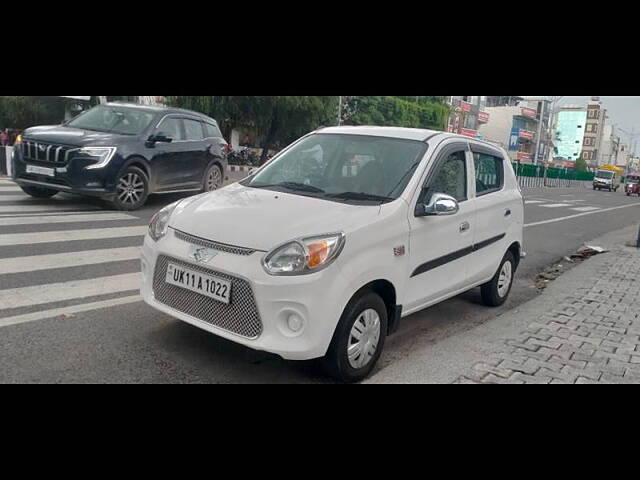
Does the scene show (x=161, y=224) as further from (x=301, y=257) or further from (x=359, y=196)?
(x=359, y=196)

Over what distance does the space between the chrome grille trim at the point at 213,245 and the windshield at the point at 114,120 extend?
21.5ft

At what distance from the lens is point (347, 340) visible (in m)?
3.60

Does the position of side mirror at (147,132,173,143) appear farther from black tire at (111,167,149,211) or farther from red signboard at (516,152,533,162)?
red signboard at (516,152,533,162)

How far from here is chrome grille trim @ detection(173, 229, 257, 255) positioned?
3.45 m

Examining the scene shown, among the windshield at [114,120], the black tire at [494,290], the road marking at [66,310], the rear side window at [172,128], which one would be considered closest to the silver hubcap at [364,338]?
the road marking at [66,310]

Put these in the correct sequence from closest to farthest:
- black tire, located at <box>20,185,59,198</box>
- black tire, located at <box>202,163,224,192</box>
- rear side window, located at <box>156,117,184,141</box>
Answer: black tire, located at <box>20,185,59,198</box>
rear side window, located at <box>156,117,184,141</box>
black tire, located at <box>202,163,224,192</box>

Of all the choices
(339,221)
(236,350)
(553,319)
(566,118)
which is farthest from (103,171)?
(566,118)

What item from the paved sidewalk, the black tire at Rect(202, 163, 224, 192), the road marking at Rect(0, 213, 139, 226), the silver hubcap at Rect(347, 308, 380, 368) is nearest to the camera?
the silver hubcap at Rect(347, 308, 380, 368)

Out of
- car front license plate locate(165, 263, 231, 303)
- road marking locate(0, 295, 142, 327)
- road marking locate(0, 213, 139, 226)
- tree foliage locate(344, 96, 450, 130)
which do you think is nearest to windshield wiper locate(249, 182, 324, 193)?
car front license plate locate(165, 263, 231, 303)

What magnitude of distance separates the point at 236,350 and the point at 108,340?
956mm

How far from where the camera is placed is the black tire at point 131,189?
9328 millimetres

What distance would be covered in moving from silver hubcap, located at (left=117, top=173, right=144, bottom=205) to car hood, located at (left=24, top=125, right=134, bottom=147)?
2.18 feet

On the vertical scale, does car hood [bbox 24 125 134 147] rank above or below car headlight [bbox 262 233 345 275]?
above
